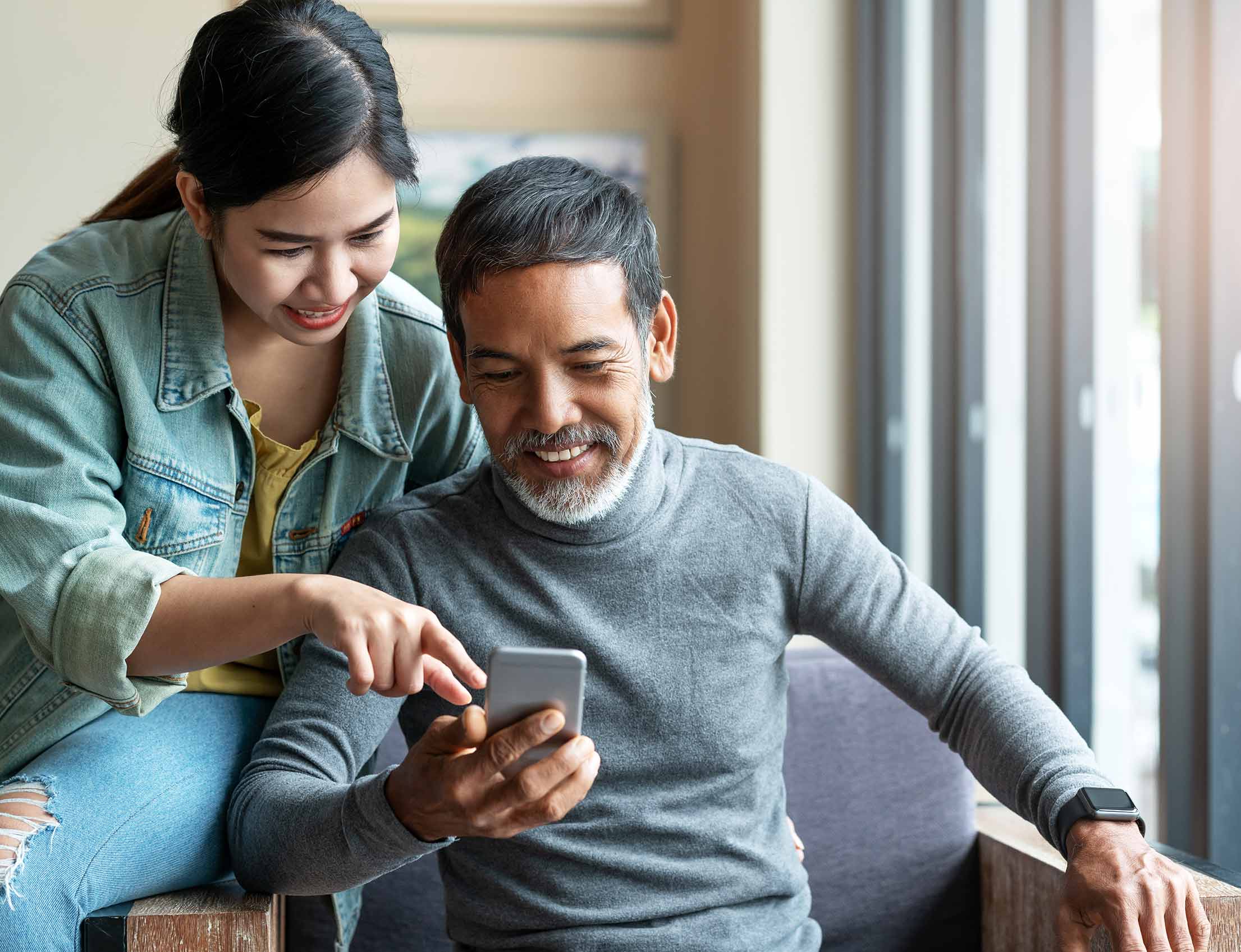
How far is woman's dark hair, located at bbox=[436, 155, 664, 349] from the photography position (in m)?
1.38

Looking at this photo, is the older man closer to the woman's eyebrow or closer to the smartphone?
the woman's eyebrow

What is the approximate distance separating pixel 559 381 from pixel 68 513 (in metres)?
0.51

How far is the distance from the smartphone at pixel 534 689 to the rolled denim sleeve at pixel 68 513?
1.25 ft

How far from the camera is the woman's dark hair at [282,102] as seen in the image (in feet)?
4.22

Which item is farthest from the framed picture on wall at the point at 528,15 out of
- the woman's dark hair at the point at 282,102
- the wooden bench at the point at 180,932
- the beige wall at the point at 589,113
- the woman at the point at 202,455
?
the wooden bench at the point at 180,932

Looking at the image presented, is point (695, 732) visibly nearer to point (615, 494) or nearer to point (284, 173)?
point (615, 494)

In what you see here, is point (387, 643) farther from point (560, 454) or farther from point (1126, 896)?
point (1126, 896)

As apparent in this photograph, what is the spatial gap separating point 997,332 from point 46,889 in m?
2.25

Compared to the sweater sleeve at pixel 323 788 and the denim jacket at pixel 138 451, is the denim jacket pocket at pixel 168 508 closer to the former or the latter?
the denim jacket at pixel 138 451

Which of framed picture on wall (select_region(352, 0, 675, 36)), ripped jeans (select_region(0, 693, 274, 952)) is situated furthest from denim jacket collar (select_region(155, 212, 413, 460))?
framed picture on wall (select_region(352, 0, 675, 36))

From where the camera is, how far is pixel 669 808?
1403 mm

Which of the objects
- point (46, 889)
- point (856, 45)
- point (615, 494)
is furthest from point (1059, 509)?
point (46, 889)

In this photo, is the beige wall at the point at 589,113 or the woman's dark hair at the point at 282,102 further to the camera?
the beige wall at the point at 589,113

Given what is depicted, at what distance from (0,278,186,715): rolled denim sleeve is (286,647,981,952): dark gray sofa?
2.16 ft
